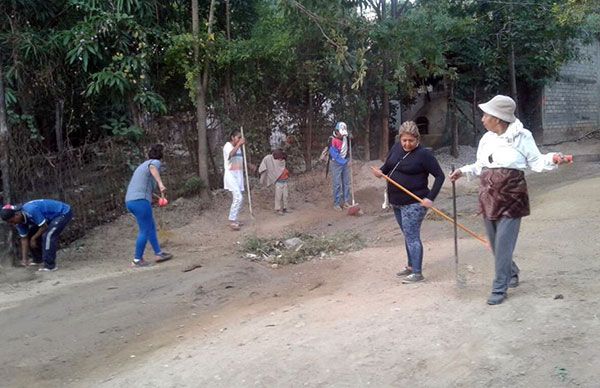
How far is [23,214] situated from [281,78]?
6444 mm

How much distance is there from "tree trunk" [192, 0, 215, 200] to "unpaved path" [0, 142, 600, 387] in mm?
2479

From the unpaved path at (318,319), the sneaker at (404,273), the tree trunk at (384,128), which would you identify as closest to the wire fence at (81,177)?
the unpaved path at (318,319)

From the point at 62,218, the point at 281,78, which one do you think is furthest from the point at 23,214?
the point at 281,78

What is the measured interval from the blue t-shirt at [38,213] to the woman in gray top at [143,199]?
0.87 metres

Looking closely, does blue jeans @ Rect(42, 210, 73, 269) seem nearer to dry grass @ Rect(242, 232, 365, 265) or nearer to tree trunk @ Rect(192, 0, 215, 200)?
dry grass @ Rect(242, 232, 365, 265)

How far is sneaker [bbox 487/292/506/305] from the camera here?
4.71 metres

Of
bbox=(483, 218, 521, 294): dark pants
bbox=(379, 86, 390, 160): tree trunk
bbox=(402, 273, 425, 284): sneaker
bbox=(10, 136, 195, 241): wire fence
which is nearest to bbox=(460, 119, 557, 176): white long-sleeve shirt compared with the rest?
bbox=(483, 218, 521, 294): dark pants

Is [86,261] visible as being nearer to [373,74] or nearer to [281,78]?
[281,78]

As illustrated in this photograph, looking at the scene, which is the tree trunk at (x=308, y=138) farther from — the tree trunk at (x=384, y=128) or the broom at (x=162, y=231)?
the broom at (x=162, y=231)

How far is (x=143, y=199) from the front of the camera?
7637 mm

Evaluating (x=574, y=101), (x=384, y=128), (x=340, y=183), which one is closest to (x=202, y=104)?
(x=340, y=183)

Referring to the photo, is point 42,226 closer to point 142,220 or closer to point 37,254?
point 37,254

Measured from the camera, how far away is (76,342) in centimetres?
534

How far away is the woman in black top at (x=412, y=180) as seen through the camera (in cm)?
568
